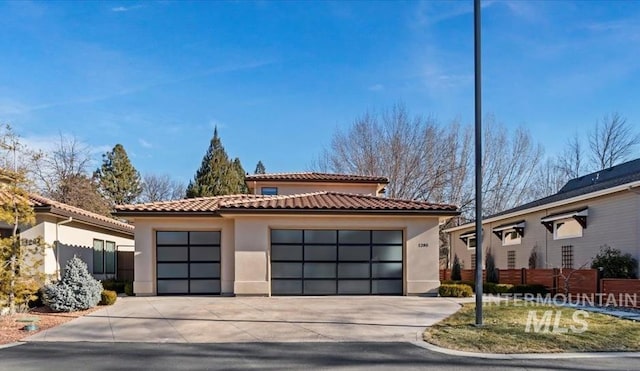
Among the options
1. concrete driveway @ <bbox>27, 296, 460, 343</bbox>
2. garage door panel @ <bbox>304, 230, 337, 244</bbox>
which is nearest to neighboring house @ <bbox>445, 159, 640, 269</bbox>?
concrete driveway @ <bbox>27, 296, 460, 343</bbox>

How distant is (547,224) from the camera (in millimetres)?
21578

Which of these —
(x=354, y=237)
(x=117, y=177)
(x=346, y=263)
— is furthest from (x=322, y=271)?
(x=117, y=177)

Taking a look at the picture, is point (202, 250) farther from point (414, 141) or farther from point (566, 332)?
point (414, 141)

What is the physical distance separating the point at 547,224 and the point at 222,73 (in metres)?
15.5

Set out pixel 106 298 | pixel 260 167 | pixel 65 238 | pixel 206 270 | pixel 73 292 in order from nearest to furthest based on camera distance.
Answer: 1. pixel 73 292
2. pixel 106 298
3. pixel 65 238
4. pixel 206 270
5. pixel 260 167

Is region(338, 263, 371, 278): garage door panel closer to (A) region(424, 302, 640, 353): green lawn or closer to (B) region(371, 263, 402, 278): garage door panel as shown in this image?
(B) region(371, 263, 402, 278): garage door panel

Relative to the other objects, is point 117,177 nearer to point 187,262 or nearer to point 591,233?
point 187,262

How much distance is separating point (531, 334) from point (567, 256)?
12.4m

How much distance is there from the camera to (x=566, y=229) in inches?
815

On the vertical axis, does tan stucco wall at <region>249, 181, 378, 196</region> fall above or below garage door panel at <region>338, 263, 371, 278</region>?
above

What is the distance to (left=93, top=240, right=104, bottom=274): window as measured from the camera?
20.0 metres

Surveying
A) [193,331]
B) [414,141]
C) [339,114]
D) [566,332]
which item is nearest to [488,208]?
[414,141]

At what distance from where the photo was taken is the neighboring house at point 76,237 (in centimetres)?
1523

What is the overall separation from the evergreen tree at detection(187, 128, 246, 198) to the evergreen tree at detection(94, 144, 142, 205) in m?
11.1
